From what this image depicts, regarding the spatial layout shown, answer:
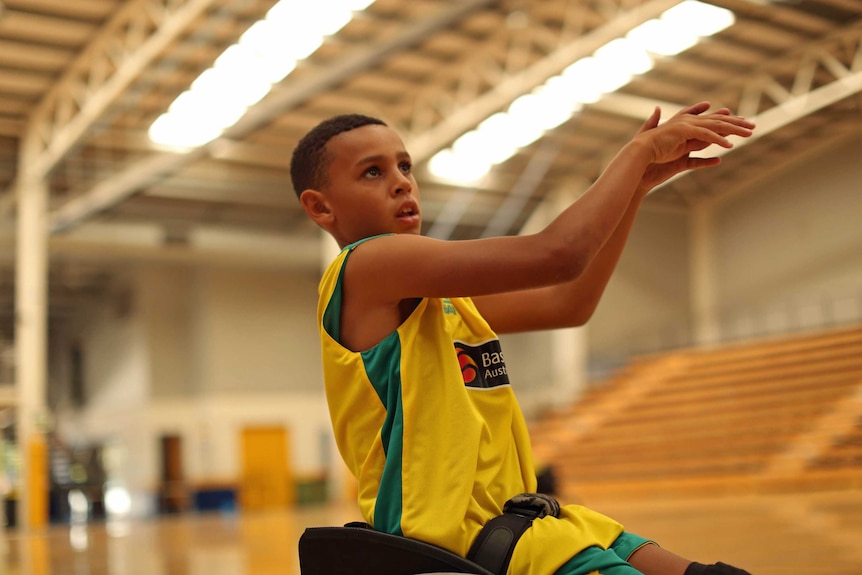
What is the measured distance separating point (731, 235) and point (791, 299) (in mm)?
3672

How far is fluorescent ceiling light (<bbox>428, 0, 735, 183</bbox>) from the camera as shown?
1625 cm

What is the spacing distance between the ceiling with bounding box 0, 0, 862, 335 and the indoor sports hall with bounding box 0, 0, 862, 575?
68mm

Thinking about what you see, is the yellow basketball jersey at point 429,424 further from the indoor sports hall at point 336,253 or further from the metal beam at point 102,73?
the metal beam at point 102,73

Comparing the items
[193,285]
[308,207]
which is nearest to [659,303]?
[193,285]

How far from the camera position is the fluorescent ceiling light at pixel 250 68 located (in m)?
16.1

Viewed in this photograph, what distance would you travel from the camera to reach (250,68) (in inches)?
687

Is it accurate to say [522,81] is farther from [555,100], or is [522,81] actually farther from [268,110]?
[268,110]

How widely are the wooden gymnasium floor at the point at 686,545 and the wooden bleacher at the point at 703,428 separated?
1.84 feet

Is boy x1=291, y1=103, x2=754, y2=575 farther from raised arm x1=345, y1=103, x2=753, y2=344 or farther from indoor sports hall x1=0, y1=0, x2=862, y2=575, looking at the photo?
indoor sports hall x1=0, y1=0, x2=862, y2=575

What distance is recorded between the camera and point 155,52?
15344 millimetres

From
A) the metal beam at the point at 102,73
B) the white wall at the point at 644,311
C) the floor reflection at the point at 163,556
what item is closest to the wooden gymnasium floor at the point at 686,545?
the floor reflection at the point at 163,556

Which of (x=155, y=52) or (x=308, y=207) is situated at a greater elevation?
(x=155, y=52)

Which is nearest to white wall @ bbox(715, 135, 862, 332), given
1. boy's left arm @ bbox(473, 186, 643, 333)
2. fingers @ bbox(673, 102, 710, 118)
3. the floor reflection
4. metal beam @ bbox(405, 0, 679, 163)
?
boy's left arm @ bbox(473, 186, 643, 333)

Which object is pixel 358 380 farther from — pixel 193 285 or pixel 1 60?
pixel 193 285
